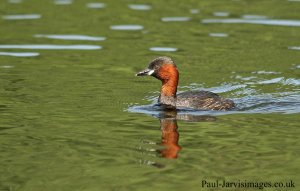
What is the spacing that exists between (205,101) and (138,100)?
4.43 ft

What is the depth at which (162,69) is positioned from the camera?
1434 centimetres

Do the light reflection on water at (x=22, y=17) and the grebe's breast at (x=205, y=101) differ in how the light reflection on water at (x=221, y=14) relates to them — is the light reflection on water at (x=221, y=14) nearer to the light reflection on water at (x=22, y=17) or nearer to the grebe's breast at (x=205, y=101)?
the light reflection on water at (x=22, y=17)

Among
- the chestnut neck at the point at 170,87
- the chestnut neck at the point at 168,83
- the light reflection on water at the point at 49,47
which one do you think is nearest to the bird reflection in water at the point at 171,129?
the chestnut neck at the point at 168,83

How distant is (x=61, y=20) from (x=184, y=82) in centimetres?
661

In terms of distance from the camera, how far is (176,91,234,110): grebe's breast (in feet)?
45.2

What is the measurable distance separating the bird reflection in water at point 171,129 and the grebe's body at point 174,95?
297 mm

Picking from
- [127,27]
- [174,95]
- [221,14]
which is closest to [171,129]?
[174,95]

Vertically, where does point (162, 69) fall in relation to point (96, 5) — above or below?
above

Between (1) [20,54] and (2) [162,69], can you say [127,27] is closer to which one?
(1) [20,54]

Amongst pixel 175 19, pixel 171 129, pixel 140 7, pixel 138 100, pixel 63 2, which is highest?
pixel 63 2

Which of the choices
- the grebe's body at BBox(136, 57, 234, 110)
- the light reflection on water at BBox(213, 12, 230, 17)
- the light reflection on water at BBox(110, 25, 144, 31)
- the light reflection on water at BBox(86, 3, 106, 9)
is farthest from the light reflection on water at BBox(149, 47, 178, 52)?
the light reflection on water at BBox(86, 3, 106, 9)

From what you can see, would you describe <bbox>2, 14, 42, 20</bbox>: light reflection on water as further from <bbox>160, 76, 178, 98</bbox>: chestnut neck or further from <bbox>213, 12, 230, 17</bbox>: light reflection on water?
<bbox>160, 76, 178, 98</bbox>: chestnut neck

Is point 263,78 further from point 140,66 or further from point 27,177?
point 27,177

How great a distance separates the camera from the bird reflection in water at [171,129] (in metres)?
11.0
